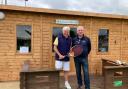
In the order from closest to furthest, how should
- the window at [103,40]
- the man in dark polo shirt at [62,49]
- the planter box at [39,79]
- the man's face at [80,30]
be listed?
the planter box at [39,79] → the man's face at [80,30] → the man in dark polo shirt at [62,49] → the window at [103,40]

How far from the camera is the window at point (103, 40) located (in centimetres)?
1267

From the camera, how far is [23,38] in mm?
11125

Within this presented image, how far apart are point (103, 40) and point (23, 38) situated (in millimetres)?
3319

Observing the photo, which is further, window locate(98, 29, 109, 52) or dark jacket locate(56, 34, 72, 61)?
window locate(98, 29, 109, 52)

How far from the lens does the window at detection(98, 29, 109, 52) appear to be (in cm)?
1267

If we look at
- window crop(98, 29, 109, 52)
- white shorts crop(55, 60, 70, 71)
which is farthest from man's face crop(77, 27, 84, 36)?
window crop(98, 29, 109, 52)

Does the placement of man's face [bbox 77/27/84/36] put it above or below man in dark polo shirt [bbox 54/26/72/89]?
above

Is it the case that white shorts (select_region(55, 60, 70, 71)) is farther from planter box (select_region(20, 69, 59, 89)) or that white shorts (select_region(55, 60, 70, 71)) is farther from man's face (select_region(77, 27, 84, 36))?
planter box (select_region(20, 69, 59, 89))

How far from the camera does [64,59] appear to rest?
855 centimetres

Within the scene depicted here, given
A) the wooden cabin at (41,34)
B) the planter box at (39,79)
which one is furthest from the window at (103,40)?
the planter box at (39,79)

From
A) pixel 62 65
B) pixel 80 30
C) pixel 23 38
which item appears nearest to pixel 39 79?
pixel 62 65

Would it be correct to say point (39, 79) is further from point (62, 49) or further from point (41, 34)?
point (41, 34)

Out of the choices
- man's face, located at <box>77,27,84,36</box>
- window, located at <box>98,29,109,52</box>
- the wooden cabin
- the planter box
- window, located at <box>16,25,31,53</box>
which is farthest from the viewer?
window, located at <box>98,29,109,52</box>

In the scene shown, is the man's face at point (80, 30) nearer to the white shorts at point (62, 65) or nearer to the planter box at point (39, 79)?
the white shorts at point (62, 65)
